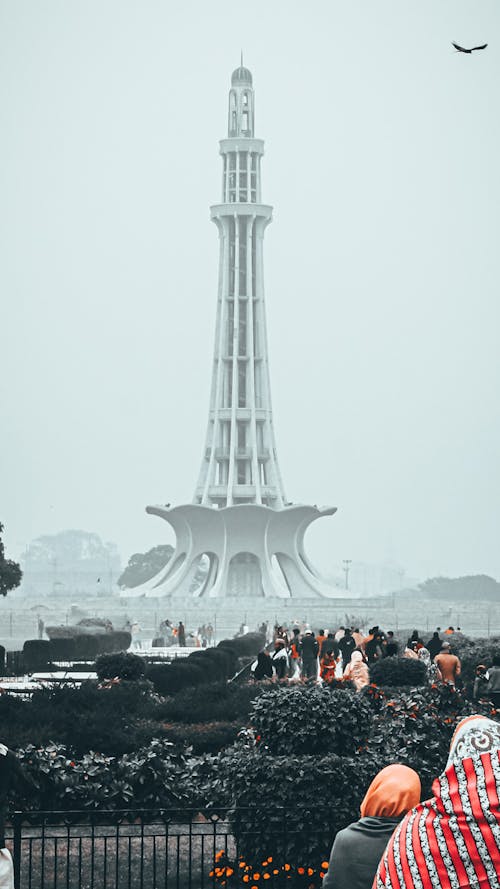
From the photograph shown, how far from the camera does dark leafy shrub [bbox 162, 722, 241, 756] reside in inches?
521

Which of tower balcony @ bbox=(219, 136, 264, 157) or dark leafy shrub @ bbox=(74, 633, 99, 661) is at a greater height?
tower balcony @ bbox=(219, 136, 264, 157)

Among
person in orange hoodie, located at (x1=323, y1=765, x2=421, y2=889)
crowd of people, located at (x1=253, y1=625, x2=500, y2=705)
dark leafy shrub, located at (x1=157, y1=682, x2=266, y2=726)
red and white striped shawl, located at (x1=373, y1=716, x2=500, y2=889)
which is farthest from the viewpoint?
crowd of people, located at (x1=253, y1=625, x2=500, y2=705)

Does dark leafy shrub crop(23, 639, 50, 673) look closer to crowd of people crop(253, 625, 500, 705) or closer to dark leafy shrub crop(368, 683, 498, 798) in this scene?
crowd of people crop(253, 625, 500, 705)

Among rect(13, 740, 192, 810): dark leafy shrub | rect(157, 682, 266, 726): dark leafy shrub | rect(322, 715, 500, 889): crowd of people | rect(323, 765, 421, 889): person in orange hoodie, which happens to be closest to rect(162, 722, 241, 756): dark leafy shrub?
rect(157, 682, 266, 726): dark leafy shrub

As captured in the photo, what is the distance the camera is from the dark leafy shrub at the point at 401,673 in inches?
666

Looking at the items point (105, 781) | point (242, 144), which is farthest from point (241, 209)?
point (105, 781)

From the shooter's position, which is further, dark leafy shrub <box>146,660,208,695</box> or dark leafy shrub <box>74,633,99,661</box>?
dark leafy shrub <box>74,633,99,661</box>

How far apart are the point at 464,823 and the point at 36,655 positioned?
25609mm

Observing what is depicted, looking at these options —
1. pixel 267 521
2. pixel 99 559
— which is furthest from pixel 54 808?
pixel 99 559

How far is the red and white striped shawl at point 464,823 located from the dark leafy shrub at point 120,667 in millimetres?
15313

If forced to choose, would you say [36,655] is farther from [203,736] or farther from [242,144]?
[242,144]

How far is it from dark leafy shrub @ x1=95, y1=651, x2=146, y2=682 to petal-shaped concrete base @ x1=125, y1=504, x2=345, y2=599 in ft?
172

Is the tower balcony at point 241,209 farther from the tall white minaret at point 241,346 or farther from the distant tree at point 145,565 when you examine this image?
the distant tree at point 145,565

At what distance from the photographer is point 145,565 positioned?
130125 mm
